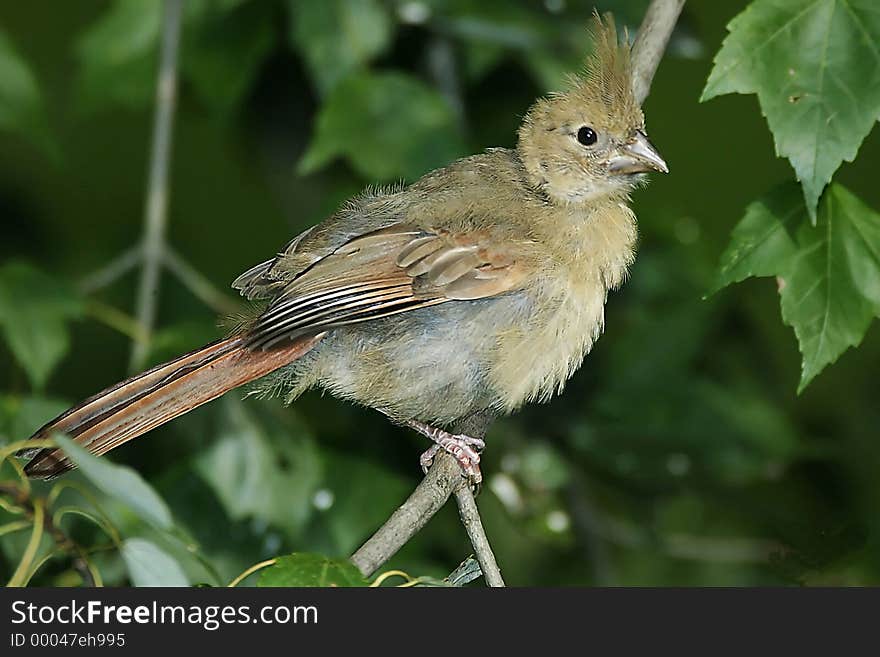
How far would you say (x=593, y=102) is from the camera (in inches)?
144

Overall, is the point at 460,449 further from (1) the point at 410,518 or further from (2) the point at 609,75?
(2) the point at 609,75

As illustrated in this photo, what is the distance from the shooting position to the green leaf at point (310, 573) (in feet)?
8.18

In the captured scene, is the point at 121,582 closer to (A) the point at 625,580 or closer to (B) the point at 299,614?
(B) the point at 299,614

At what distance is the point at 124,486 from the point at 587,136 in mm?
1921

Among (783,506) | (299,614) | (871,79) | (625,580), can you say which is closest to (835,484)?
(783,506)

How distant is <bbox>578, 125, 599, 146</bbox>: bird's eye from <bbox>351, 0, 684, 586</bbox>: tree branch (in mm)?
169

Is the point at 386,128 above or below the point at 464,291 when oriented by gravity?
above

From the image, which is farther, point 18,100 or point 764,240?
point 18,100

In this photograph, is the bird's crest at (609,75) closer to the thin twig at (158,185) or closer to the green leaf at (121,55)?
the thin twig at (158,185)

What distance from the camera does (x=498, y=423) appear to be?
5.03 metres

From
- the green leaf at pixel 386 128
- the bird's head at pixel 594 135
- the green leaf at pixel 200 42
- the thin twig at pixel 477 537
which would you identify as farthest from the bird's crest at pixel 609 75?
the green leaf at pixel 200 42

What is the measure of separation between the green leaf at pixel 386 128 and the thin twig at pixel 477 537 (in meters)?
1.38

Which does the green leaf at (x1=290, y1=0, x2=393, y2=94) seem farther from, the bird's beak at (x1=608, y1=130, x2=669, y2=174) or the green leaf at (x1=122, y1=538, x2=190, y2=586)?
the green leaf at (x1=122, y1=538, x2=190, y2=586)

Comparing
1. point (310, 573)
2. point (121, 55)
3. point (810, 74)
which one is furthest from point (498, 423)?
point (310, 573)
